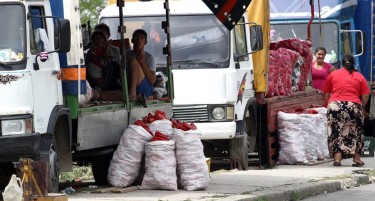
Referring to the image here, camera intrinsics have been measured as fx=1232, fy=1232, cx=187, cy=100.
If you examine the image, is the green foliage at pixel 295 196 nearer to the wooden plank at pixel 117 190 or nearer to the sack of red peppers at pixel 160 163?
the sack of red peppers at pixel 160 163

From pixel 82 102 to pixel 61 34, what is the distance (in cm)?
153

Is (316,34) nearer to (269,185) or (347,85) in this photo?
(347,85)

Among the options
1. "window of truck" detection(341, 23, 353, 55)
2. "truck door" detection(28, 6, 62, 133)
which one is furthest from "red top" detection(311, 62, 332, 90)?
"truck door" detection(28, 6, 62, 133)

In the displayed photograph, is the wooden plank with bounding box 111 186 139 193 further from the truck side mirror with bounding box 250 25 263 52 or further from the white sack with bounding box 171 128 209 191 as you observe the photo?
the truck side mirror with bounding box 250 25 263 52

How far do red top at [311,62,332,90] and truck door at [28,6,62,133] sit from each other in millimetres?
9549

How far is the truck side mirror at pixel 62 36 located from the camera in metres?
12.1

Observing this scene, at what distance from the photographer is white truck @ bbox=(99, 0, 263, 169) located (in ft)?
56.0

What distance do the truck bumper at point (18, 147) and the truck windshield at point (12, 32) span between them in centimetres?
70

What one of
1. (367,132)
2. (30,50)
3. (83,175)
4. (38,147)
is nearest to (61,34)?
(30,50)

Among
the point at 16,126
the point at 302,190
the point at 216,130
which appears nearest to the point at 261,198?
the point at 302,190

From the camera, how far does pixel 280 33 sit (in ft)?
76.8

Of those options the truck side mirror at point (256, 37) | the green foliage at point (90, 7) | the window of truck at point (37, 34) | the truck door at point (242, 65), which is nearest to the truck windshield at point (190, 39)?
the truck door at point (242, 65)

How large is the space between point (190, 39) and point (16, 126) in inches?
236

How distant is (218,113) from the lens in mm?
17141
